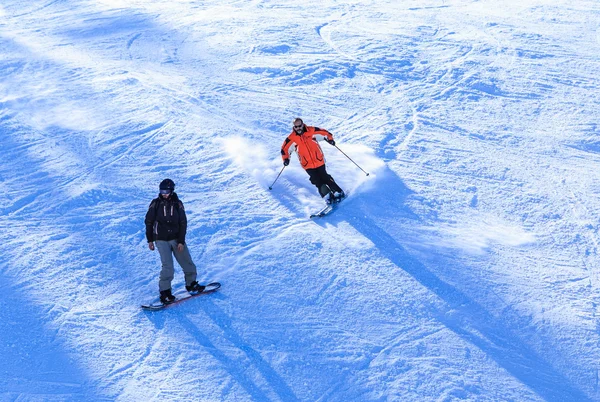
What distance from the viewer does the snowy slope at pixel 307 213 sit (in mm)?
6613

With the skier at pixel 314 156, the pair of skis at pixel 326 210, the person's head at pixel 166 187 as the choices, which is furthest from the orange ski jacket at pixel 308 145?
the person's head at pixel 166 187

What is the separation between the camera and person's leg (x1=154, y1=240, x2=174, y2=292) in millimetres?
6910

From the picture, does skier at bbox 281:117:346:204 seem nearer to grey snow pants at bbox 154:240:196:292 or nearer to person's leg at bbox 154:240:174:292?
grey snow pants at bbox 154:240:196:292

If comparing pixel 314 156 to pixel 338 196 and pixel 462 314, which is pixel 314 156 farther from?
pixel 462 314

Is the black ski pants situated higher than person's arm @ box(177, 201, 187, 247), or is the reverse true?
person's arm @ box(177, 201, 187, 247)

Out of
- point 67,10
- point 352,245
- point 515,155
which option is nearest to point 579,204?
point 515,155

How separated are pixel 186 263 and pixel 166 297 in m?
0.48

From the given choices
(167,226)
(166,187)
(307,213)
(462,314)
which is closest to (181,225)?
(167,226)

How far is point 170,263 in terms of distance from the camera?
23.0 ft

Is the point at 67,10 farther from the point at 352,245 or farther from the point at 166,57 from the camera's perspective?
the point at 352,245

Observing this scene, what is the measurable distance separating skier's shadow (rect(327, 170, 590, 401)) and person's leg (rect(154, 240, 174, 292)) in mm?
2623

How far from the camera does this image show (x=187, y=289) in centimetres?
739

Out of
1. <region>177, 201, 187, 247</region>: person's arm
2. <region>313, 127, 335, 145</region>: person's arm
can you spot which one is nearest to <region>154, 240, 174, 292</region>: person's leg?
<region>177, 201, 187, 247</region>: person's arm

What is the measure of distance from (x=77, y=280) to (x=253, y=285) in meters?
2.15
